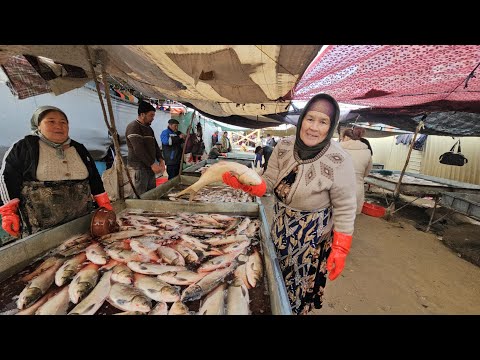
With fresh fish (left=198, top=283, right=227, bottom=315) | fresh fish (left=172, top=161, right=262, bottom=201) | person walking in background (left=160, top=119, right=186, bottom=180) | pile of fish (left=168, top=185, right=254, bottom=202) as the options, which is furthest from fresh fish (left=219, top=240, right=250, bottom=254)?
person walking in background (left=160, top=119, right=186, bottom=180)

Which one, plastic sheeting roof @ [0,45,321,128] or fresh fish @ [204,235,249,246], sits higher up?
plastic sheeting roof @ [0,45,321,128]

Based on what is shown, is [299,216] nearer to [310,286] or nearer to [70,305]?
[310,286]

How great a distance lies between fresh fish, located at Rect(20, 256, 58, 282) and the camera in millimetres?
1634

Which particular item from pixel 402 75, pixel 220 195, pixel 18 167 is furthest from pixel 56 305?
pixel 402 75

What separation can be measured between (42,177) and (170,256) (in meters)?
1.73

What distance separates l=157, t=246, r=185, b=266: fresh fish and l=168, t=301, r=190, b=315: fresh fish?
1.51 ft

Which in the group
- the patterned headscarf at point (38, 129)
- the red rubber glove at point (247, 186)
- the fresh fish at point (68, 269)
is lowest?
the fresh fish at point (68, 269)

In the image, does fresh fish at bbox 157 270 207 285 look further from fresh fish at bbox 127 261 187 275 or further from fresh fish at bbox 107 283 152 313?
fresh fish at bbox 107 283 152 313

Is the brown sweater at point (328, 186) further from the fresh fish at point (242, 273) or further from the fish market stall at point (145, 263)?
the fresh fish at point (242, 273)

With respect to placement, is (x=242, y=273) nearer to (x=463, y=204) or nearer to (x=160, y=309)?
(x=160, y=309)

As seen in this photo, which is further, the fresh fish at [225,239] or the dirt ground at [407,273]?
the dirt ground at [407,273]

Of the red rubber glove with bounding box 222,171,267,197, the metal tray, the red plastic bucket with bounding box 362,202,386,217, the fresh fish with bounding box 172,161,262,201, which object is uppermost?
the fresh fish with bounding box 172,161,262,201

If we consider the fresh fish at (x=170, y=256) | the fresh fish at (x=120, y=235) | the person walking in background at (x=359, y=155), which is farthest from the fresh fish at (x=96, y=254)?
the person walking in background at (x=359, y=155)

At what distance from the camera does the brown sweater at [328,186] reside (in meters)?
1.91
